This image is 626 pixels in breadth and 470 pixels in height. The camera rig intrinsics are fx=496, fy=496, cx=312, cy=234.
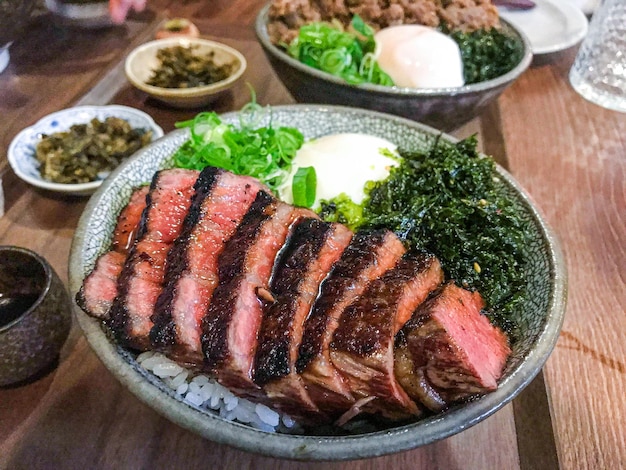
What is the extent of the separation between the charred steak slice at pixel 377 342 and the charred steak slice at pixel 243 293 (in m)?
0.27

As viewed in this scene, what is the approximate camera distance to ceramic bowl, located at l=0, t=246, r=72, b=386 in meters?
1.71

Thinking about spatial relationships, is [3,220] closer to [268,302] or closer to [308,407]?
[268,302]

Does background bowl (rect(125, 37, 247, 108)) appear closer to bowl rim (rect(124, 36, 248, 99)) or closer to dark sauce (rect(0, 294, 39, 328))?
bowl rim (rect(124, 36, 248, 99))

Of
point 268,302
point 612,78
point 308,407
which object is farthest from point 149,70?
point 612,78

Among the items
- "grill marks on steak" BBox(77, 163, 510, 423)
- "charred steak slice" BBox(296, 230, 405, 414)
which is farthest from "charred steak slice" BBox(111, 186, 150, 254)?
"charred steak slice" BBox(296, 230, 405, 414)

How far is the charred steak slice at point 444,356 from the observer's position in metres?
1.40

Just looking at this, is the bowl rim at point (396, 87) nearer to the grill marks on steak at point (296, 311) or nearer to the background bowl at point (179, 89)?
the background bowl at point (179, 89)

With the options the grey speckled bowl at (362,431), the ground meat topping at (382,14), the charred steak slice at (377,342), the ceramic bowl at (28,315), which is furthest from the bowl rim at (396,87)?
the ceramic bowl at (28,315)

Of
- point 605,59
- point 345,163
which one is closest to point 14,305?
point 345,163

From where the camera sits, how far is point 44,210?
2564 millimetres

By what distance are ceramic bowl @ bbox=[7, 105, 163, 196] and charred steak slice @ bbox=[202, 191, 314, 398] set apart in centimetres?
112

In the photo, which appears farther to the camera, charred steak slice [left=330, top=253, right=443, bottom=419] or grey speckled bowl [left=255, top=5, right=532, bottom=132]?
grey speckled bowl [left=255, top=5, right=532, bottom=132]

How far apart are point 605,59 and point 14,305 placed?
3730 millimetres

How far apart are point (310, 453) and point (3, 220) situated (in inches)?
80.9
